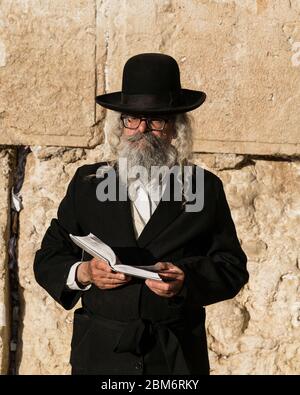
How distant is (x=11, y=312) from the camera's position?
581 centimetres

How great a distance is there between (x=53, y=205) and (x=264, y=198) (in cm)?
118

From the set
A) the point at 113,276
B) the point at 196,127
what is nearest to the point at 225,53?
the point at 196,127

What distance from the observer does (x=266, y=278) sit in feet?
18.9

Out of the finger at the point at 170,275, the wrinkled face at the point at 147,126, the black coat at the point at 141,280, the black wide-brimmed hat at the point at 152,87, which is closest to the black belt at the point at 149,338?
the black coat at the point at 141,280

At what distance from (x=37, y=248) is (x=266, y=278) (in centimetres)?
129

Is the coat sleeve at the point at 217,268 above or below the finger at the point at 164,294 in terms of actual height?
above

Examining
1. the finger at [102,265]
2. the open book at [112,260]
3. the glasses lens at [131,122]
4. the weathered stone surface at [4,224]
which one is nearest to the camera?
the open book at [112,260]

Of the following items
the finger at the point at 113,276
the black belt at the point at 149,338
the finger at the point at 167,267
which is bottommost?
the black belt at the point at 149,338

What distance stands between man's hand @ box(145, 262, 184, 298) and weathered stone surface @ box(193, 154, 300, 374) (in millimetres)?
1805

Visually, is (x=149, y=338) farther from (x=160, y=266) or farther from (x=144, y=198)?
(x=144, y=198)

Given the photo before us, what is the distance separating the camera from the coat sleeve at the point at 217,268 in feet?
13.3

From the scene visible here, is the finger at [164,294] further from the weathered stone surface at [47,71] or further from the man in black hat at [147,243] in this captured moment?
the weathered stone surface at [47,71]

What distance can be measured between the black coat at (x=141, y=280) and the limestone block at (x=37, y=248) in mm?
1339
